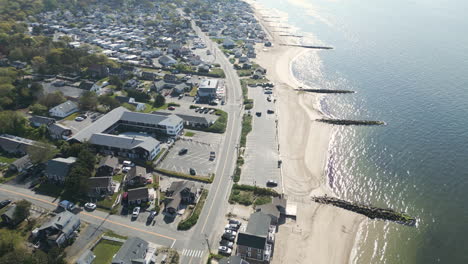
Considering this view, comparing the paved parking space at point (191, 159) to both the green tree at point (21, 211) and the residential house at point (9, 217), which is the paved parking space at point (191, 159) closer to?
the green tree at point (21, 211)

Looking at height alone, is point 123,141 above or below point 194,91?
below

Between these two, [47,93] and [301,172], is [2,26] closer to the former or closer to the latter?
[47,93]

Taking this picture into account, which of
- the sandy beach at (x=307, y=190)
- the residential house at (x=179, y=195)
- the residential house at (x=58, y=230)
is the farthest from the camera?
the residential house at (x=179, y=195)

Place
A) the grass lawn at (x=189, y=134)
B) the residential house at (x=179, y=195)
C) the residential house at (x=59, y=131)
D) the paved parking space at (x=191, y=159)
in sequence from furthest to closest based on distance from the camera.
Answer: the grass lawn at (x=189, y=134) → the residential house at (x=59, y=131) → the paved parking space at (x=191, y=159) → the residential house at (x=179, y=195)

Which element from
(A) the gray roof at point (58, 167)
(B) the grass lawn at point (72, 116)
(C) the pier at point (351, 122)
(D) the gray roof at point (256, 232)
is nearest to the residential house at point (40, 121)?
(B) the grass lawn at point (72, 116)

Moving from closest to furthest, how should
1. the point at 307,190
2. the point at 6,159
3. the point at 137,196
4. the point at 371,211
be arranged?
the point at 137,196 → the point at 371,211 → the point at 307,190 → the point at 6,159

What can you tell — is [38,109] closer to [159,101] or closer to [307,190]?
[159,101]

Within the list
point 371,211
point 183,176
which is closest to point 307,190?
point 371,211

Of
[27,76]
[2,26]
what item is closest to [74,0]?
[2,26]
